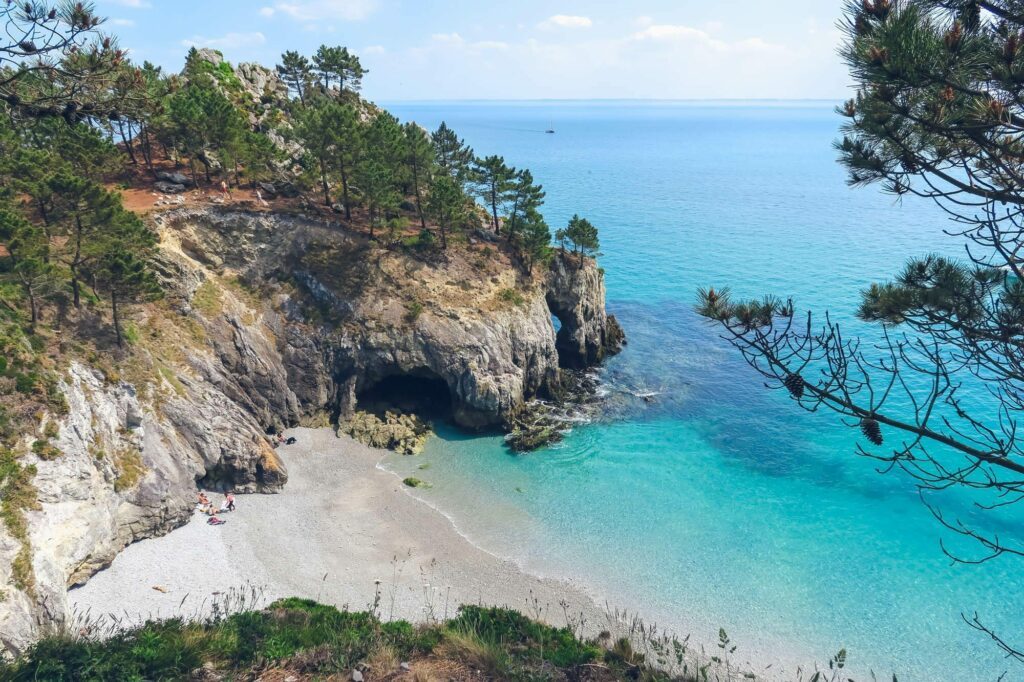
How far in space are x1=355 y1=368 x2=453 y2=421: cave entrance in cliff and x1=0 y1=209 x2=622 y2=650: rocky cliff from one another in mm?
203

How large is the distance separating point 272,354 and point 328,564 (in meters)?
18.7

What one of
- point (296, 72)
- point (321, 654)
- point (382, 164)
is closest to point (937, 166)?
point (321, 654)

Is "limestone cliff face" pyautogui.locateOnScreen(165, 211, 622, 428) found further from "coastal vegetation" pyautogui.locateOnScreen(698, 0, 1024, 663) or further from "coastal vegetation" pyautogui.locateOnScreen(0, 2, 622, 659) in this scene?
"coastal vegetation" pyautogui.locateOnScreen(698, 0, 1024, 663)

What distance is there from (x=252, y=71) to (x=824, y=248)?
86547 mm

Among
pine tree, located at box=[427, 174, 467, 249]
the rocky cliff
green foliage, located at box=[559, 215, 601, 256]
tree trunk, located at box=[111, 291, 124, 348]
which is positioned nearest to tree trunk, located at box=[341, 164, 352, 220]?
the rocky cliff

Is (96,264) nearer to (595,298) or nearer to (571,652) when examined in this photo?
(571,652)

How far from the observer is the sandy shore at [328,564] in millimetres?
26953

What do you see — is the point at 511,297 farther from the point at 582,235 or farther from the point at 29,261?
the point at 29,261

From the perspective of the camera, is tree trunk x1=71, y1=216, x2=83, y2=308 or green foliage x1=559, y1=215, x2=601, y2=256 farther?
green foliage x1=559, y1=215, x2=601, y2=256

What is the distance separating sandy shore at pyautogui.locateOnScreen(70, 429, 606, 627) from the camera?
1061 inches

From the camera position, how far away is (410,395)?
1848 inches

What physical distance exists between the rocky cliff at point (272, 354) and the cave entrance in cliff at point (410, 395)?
20 cm

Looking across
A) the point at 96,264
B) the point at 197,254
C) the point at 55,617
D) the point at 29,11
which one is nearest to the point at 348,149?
the point at 197,254

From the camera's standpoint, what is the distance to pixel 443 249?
167 ft
